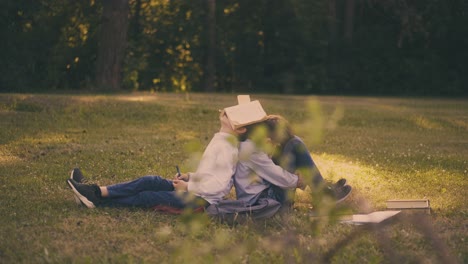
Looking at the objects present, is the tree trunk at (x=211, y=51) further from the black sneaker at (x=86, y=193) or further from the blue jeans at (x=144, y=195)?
the black sneaker at (x=86, y=193)

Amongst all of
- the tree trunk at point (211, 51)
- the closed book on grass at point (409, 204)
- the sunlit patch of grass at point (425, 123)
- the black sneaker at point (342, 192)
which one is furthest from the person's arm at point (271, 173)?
the tree trunk at point (211, 51)

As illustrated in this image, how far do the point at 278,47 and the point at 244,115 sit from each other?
2388cm

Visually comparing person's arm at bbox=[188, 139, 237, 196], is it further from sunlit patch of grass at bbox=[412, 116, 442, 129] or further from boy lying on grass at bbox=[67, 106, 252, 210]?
sunlit patch of grass at bbox=[412, 116, 442, 129]

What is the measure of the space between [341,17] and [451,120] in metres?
14.7

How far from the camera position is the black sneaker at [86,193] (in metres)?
7.08

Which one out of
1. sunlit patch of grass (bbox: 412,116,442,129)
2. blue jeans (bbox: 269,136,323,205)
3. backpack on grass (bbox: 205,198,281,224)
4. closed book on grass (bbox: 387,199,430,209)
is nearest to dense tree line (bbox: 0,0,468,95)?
sunlit patch of grass (bbox: 412,116,442,129)

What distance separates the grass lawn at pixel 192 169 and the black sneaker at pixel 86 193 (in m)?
0.11

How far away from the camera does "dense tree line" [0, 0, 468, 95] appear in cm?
2859

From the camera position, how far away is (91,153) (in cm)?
1109

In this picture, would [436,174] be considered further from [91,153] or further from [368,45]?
[368,45]

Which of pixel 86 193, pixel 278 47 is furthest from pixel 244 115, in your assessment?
pixel 278 47

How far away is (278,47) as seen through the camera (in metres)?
30.4

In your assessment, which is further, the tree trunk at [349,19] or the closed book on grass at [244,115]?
the tree trunk at [349,19]

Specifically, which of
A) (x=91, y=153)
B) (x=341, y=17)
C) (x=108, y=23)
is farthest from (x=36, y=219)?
(x=341, y=17)
